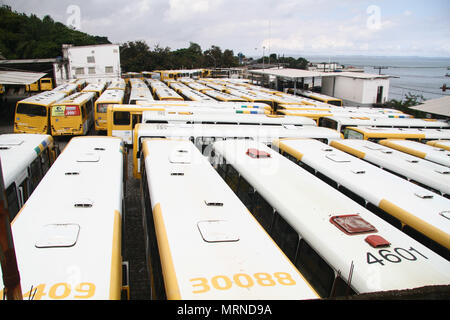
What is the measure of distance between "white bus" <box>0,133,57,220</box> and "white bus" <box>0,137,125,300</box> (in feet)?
2.72

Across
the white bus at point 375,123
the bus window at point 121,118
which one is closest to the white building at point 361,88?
the white bus at point 375,123

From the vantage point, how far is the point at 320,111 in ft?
51.5

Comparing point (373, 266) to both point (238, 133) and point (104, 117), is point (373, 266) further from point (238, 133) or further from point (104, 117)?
point (104, 117)

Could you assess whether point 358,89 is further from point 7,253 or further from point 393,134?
point 7,253

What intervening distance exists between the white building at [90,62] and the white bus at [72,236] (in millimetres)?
33344

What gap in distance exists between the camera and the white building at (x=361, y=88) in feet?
76.6

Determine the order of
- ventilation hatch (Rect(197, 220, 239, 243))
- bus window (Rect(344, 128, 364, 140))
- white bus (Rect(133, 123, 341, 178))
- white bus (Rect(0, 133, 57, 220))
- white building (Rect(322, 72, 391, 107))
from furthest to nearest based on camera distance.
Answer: white building (Rect(322, 72, 391, 107))
bus window (Rect(344, 128, 364, 140))
white bus (Rect(133, 123, 341, 178))
white bus (Rect(0, 133, 57, 220))
ventilation hatch (Rect(197, 220, 239, 243))

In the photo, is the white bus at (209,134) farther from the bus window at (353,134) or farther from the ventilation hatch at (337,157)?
the ventilation hatch at (337,157)

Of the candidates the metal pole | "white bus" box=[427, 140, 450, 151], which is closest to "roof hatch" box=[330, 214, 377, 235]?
the metal pole

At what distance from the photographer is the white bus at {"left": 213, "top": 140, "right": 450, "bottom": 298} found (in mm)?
3631

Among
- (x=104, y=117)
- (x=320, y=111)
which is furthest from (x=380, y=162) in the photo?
(x=104, y=117)

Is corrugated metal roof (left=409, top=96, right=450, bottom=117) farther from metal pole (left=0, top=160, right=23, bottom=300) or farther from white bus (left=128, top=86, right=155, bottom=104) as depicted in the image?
metal pole (left=0, top=160, right=23, bottom=300)

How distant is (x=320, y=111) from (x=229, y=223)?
41.3 feet

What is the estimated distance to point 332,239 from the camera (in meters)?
4.26
